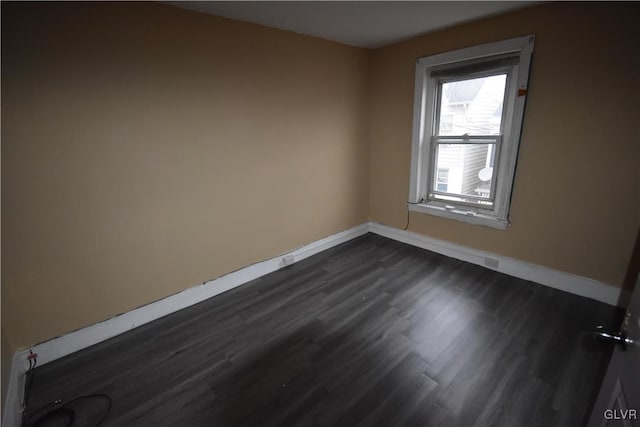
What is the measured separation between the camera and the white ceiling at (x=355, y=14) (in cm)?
207

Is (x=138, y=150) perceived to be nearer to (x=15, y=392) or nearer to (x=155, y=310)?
(x=155, y=310)

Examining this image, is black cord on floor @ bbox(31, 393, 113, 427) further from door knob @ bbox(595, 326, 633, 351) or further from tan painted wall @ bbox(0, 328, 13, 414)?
door knob @ bbox(595, 326, 633, 351)

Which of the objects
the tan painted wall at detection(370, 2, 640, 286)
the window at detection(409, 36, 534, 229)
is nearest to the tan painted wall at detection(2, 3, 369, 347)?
the window at detection(409, 36, 534, 229)

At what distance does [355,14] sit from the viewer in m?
2.27

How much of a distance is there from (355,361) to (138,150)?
212cm

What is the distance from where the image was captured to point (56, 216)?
1.78 meters

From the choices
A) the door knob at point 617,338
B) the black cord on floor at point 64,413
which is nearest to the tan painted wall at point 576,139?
the door knob at point 617,338

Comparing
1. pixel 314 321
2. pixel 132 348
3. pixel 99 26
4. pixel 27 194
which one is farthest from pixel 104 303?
pixel 99 26

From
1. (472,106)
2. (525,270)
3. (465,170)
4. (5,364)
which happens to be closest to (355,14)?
(472,106)

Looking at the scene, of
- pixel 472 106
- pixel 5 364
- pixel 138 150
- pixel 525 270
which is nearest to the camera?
pixel 5 364

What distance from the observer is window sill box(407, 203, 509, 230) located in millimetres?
2777

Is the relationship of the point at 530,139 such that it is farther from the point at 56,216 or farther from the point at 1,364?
the point at 1,364

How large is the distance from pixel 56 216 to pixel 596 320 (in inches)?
152

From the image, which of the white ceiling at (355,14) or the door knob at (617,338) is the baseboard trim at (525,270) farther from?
the white ceiling at (355,14)
